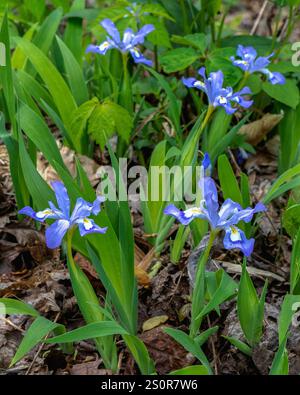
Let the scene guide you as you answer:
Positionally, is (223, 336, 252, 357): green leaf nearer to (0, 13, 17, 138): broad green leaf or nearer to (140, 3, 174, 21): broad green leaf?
(0, 13, 17, 138): broad green leaf

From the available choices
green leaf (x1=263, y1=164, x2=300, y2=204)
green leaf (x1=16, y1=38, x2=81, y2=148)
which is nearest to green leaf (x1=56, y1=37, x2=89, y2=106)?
green leaf (x1=16, y1=38, x2=81, y2=148)

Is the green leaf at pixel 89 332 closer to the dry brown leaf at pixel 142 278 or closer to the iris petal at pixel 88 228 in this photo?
the iris petal at pixel 88 228

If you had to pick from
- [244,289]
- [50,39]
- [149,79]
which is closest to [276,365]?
[244,289]

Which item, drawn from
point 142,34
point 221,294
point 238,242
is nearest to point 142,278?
point 221,294

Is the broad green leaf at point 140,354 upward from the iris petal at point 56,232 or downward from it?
downward

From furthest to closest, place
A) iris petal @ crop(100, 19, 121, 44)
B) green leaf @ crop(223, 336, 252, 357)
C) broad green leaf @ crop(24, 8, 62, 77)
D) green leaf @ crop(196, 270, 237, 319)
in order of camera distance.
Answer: broad green leaf @ crop(24, 8, 62, 77)
iris petal @ crop(100, 19, 121, 44)
green leaf @ crop(223, 336, 252, 357)
green leaf @ crop(196, 270, 237, 319)

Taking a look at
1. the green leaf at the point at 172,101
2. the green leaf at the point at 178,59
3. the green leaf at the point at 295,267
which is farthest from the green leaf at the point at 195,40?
the green leaf at the point at 295,267

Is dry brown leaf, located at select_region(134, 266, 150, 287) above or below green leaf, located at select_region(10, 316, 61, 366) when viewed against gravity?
below
